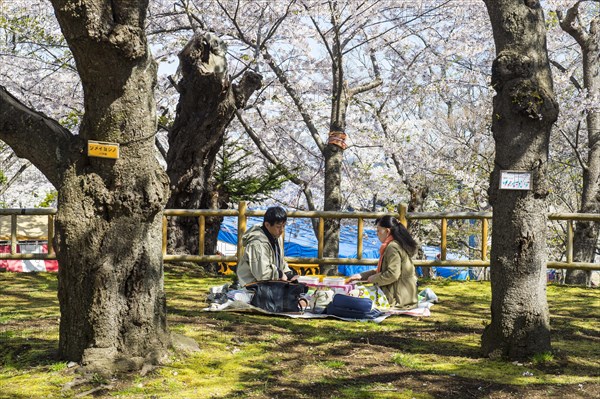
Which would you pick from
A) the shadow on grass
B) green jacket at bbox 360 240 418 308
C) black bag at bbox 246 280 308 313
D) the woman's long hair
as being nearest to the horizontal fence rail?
the woman's long hair

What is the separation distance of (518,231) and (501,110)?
0.94 m

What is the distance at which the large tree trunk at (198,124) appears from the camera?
11305 mm

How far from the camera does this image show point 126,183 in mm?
5441

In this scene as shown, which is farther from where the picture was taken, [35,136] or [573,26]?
[573,26]

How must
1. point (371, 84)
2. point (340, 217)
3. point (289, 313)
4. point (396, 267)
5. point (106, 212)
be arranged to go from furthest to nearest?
point (371, 84)
point (340, 217)
point (396, 267)
point (289, 313)
point (106, 212)

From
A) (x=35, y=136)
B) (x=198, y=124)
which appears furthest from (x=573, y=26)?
(x=35, y=136)

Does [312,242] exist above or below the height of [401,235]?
below

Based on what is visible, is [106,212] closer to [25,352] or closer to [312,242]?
[25,352]

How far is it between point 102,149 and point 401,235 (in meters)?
4.05

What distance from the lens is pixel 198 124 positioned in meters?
12.1

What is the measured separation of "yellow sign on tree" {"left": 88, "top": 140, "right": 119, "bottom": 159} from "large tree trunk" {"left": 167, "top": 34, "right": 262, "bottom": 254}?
19.7 ft

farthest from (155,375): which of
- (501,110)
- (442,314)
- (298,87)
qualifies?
(298,87)

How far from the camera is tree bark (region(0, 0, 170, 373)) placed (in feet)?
17.7

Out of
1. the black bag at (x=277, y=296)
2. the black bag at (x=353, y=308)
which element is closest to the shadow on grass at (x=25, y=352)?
the black bag at (x=277, y=296)
